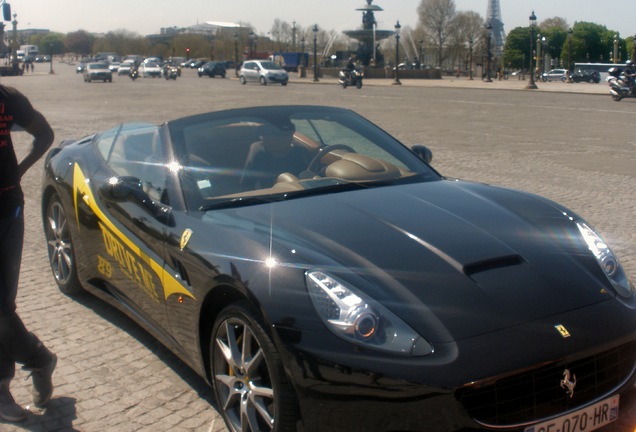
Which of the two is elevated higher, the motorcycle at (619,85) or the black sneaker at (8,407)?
the motorcycle at (619,85)

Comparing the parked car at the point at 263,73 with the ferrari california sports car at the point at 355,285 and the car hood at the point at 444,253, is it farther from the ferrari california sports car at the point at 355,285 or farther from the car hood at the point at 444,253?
the car hood at the point at 444,253

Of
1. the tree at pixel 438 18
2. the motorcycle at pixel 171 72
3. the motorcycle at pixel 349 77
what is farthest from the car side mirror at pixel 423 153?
the tree at pixel 438 18

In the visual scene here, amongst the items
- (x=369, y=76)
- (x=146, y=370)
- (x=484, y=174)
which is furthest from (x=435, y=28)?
(x=146, y=370)

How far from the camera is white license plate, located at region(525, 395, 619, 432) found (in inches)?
107

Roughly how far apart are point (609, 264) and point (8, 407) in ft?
9.18

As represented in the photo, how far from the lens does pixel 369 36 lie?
292 ft

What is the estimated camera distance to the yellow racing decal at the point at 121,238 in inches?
144

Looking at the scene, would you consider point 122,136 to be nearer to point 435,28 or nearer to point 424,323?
point 424,323

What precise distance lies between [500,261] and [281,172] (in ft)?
4.95

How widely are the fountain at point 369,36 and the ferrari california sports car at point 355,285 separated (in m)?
85.5

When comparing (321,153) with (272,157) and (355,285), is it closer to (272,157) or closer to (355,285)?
(272,157)

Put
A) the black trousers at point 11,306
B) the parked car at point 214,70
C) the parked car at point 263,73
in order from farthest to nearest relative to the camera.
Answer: the parked car at point 214,70 < the parked car at point 263,73 < the black trousers at point 11,306

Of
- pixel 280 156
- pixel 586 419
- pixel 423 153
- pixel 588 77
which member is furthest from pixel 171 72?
pixel 586 419

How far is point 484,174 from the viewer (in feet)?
35.9
